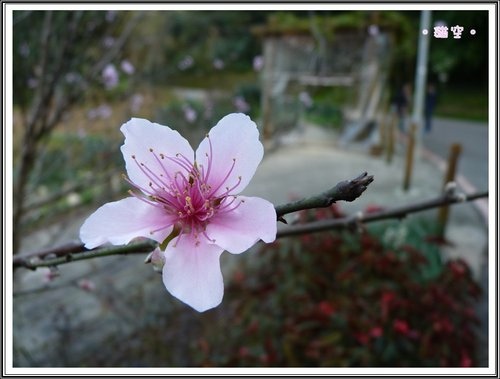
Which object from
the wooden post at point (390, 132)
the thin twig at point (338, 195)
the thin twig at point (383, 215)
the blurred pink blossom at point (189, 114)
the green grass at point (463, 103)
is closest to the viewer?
the thin twig at point (338, 195)

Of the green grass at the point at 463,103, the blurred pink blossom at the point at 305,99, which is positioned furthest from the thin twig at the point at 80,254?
the blurred pink blossom at the point at 305,99

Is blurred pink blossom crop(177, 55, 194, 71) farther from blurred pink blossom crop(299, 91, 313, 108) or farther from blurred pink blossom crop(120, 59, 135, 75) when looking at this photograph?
blurred pink blossom crop(299, 91, 313, 108)

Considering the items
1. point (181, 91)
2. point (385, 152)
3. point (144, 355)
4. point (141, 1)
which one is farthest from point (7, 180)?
point (181, 91)

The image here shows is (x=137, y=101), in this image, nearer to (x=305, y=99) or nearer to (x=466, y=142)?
(x=305, y=99)

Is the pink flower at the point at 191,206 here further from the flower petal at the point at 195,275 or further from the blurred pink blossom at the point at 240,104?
the blurred pink blossom at the point at 240,104

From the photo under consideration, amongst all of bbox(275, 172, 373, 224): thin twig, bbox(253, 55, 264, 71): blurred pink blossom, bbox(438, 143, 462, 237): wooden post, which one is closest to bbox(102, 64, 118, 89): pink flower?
bbox(253, 55, 264, 71): blurred pink blossom

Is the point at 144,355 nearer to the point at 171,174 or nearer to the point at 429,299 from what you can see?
the point at 429,299

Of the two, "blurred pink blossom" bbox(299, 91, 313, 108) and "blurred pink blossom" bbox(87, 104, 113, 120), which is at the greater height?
"blurred pink blossom" bbox(299, 91, 313, 108)
